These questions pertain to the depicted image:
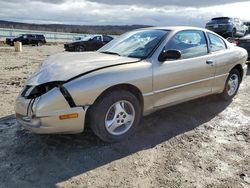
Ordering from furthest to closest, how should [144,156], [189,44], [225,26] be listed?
[225,26] → [189,44] → [144,156]

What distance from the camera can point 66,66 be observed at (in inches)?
157

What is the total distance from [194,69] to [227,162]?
1.73m

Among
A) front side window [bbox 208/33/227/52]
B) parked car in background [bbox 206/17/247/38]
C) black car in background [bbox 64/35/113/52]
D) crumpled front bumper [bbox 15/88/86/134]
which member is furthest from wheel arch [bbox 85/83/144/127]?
black car in background [bbox 64/35/113/52]

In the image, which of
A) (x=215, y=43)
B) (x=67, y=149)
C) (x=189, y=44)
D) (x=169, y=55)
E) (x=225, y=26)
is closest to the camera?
(x=67, y=149)

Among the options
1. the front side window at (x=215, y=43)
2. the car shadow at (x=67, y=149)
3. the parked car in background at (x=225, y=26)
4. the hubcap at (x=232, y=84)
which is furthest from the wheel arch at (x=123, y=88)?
the parked car in background at (x=225, y=26)

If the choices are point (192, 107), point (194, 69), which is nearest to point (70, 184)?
point (194, 69)

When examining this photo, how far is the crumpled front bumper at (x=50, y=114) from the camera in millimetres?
3500

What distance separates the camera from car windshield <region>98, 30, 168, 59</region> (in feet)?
14.8

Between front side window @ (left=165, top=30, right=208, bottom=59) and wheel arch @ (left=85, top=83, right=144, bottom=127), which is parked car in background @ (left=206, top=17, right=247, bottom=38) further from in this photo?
wheel arch @ (left=85, top=83, right=144, bottom=127)

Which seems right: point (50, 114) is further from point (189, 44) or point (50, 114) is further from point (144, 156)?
point (189, 44)

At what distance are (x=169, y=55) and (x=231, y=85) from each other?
7.70ft

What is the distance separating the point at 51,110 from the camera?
3516 millimetres

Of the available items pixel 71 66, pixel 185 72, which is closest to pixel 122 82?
pixel 71 66

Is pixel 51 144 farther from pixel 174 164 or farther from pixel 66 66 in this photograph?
pixel 174 164
